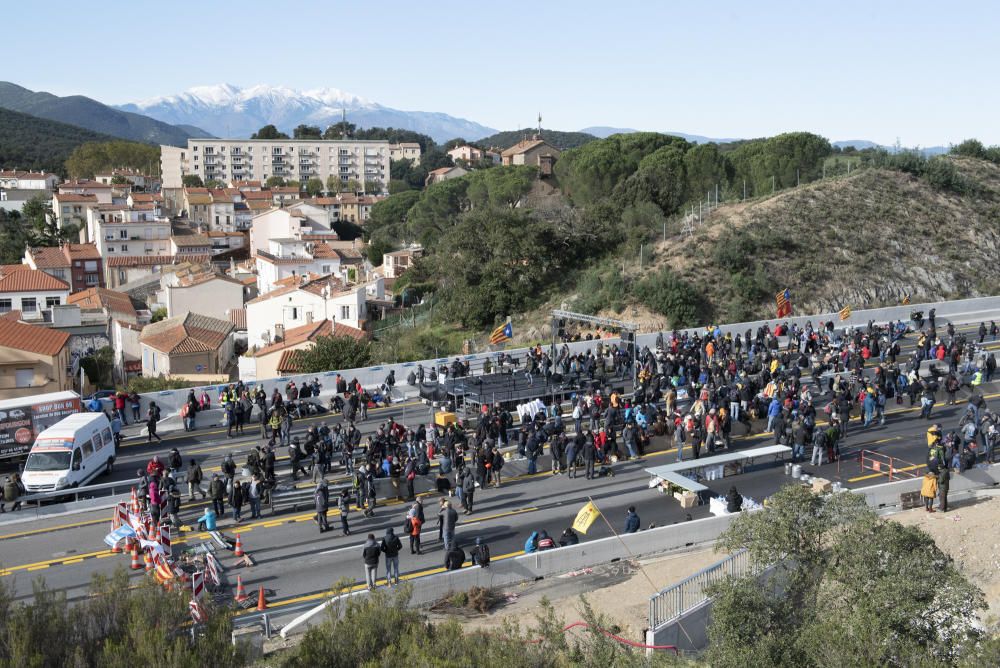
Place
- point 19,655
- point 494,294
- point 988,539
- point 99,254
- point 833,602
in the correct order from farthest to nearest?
point 99,254
point 494,294
point 988,539
point 833,602
point 19,655

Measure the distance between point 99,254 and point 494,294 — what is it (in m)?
53.4

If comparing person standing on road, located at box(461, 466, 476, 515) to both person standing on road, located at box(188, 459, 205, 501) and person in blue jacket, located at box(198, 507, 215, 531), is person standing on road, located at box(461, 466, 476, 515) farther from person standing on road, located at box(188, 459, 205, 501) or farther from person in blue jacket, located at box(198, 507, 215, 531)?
person standing on road, located at box(188, 459, 205, 501)

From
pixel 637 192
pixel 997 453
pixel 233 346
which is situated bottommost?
pixel 233 346

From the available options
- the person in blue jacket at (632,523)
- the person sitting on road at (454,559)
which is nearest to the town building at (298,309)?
the person in blue jacket at (632,523)

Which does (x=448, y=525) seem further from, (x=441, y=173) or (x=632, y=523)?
(x=441, y=173)

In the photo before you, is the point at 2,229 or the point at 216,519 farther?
the point at 2,229

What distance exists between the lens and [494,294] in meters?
55.8

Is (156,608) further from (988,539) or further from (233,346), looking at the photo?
(233,346)

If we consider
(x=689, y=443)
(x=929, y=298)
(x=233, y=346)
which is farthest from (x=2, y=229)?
(x=689, y=443)

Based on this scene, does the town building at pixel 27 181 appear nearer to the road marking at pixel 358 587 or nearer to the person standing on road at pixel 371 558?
the road marking at pixel 358 587

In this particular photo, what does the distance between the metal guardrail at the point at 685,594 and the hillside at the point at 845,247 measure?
123 feet

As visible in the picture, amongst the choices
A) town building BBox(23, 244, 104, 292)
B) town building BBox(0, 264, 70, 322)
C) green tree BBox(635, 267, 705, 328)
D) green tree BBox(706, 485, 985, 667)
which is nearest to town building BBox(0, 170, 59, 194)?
town building BBox(23, 244, 104, 292)

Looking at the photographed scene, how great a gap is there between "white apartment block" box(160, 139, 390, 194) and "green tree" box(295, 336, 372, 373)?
116 m

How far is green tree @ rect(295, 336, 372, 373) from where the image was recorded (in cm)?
3781
